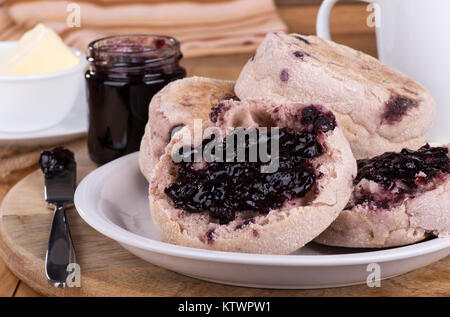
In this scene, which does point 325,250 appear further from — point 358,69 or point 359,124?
point 358,69

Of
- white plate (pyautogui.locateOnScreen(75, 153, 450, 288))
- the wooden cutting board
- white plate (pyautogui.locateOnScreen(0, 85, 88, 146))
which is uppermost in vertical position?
white plate (pyautogui.locateOnScreen(75, 153, 450, 288))

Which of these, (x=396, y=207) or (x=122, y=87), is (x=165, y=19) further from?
(x=396, y=207)

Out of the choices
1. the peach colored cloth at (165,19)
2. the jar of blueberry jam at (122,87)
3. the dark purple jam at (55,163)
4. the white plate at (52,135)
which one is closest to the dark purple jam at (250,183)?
the dark purple jam at (55,163)

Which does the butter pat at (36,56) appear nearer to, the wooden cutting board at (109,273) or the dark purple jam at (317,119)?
the wooden cutting board at (109,273)

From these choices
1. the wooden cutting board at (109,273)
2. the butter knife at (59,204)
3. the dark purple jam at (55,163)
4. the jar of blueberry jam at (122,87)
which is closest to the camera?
the wooden cutting board at (109,273)

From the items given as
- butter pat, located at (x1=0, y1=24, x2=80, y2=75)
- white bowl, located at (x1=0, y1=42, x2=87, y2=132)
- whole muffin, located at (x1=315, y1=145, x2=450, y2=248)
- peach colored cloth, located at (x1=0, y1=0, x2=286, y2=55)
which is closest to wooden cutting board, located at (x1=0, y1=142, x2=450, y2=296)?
whole muffin, located at (x1=315, y1=145, x2=450, y2=248)

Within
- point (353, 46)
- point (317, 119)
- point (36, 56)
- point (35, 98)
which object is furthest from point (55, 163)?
point (353, 46)

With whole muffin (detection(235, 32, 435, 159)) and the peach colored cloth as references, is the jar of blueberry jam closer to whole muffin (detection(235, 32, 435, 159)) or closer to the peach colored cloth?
whole muffin (detection(235, 32, 435, 159))

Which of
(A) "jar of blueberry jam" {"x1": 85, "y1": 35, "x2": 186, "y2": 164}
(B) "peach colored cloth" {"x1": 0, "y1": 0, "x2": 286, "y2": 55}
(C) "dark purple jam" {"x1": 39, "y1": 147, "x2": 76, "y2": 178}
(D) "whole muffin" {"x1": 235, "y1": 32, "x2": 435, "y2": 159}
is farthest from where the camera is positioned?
(B) "peach colored cloth" {"x1": 0, "y1": 0, "x2": 286, "y2": 55}
